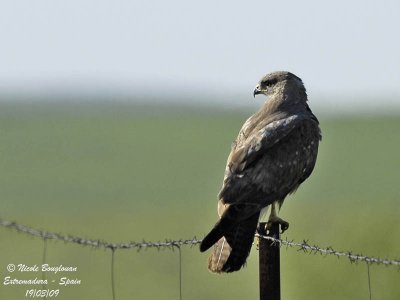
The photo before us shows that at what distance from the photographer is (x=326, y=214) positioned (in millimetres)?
34844

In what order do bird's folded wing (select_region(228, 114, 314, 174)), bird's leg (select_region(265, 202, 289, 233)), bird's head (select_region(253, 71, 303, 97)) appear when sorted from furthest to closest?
bird's head (select_region(253, 71, 303, 97)), bird's leg (select_region(265, 202, 289, 233)), bird's folded wing (select_region(228, 114, 314, 174))

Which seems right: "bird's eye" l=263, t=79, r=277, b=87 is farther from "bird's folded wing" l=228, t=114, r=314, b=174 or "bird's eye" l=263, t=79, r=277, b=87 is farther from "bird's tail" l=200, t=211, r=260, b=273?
"bird's tail" l=200, t=211, r=260, b=273

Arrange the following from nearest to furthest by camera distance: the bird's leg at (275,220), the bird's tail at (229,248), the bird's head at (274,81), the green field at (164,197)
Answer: the bird's tail at (229,248) < the bird's leg at (275,220) < the bird's head at (274,81) < the green field at (164,197)

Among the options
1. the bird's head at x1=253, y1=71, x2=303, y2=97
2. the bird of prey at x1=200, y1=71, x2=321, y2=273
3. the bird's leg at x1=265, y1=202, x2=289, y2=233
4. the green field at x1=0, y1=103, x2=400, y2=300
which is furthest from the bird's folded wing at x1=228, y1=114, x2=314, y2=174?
the green field at x1=0, y1=103, x2=400, y2=300

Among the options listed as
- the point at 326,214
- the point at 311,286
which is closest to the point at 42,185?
the point at 326,214

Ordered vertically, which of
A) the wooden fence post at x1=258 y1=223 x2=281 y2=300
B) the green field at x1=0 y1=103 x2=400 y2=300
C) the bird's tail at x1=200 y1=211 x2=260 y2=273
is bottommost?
the wooden fence post at x1=258 y1=223 x2=281 y2=300

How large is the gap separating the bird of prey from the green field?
6.87 feet

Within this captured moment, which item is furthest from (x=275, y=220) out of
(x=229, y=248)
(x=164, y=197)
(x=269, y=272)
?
(x=164, y=197)

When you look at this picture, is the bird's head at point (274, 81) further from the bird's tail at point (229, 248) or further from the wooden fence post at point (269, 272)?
the wooden fence post at point (269, 272)

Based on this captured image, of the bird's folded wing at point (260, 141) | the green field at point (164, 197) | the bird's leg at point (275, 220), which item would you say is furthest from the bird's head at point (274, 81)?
the green field at point (164, 197)

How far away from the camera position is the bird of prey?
9602 mm

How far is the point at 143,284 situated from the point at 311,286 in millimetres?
8554

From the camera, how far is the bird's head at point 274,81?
12.2 metres

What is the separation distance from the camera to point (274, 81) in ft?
40.3
